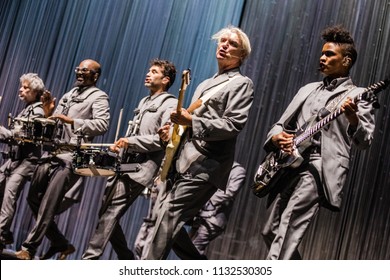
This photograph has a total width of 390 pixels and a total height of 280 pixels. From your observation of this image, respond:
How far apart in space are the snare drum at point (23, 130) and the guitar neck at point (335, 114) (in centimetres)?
231

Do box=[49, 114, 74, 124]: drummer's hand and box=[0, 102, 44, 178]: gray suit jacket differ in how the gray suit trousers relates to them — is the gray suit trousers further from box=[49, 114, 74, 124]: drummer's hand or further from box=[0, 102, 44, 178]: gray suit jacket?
box=[0, 102, 44, 178]: gray suit jacket

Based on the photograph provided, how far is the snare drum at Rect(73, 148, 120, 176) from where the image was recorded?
4.91m

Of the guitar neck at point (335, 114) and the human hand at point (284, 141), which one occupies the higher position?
the guitar neck at point (335, 114)

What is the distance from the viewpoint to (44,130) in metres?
5.36

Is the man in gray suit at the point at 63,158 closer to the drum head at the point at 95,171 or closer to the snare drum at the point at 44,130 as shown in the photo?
the snare drum at the point at 44,130

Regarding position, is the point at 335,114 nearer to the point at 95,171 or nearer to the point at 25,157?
the point at 95,171

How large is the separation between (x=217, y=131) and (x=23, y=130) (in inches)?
83.3

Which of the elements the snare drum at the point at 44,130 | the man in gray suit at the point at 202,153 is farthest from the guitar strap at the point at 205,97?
the snare drum at the point at 44,130

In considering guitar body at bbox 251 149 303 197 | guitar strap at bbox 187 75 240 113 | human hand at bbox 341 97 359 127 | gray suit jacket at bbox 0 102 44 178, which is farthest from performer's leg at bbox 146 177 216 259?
gray suit jacket at bbox 0 102 44 178

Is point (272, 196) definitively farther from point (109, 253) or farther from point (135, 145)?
point (109, 253)

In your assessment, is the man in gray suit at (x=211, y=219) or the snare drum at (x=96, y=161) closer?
the snare drum at (x=96, y=161)

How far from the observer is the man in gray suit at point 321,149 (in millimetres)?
3947

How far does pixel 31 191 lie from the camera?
18.9 ft

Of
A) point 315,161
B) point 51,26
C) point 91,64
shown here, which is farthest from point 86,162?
point 51,26
